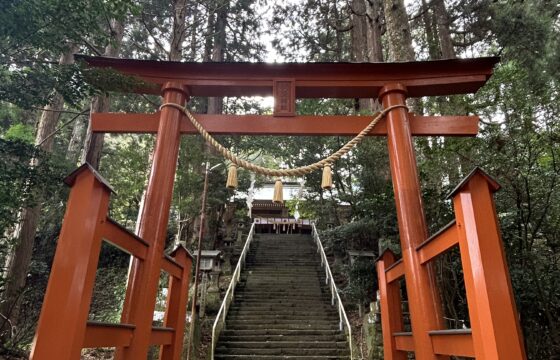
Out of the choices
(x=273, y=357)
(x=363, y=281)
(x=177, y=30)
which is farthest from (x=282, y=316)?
(x=177, y=30)

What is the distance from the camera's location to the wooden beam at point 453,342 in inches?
93.4

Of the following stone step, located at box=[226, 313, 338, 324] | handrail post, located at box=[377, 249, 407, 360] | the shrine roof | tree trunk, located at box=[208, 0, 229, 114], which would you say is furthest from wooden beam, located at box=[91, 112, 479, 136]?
tree trunk, located at box=[208, 0, 229, 114]

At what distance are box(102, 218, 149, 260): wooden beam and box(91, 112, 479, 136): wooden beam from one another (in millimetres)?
1506

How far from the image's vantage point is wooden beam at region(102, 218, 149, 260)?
2.56 meters

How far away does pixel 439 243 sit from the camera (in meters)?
2.80

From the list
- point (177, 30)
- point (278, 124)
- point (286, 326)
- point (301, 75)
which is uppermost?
point (177, 30)

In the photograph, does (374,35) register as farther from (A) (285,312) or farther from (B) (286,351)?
(B) (286,351)

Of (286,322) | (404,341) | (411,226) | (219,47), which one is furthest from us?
(219,47)

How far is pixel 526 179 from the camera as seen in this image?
182 inches

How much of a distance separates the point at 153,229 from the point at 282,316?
6.84 meters

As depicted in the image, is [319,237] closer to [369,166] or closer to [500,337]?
[369,166]

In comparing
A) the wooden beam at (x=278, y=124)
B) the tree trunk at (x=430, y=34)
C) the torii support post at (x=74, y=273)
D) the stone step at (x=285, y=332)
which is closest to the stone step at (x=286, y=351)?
the stone step at (x=285, y=332)

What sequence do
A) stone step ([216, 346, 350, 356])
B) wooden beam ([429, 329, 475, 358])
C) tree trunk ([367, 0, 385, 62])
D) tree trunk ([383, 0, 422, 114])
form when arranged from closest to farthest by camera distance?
1. wooden beam ([429, 329, 475, 358])
2. tree trunk ([383, 0, 422, 114])
3. stone step ([216, 346, 350, 356])
4. tree trunk ([367, 0, 385, 62])

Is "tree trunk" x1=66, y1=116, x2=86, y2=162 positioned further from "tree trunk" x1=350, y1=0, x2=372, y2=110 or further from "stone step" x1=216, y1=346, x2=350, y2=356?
"tree trunk" x1=350, y1=0, x2=372, y2=110
